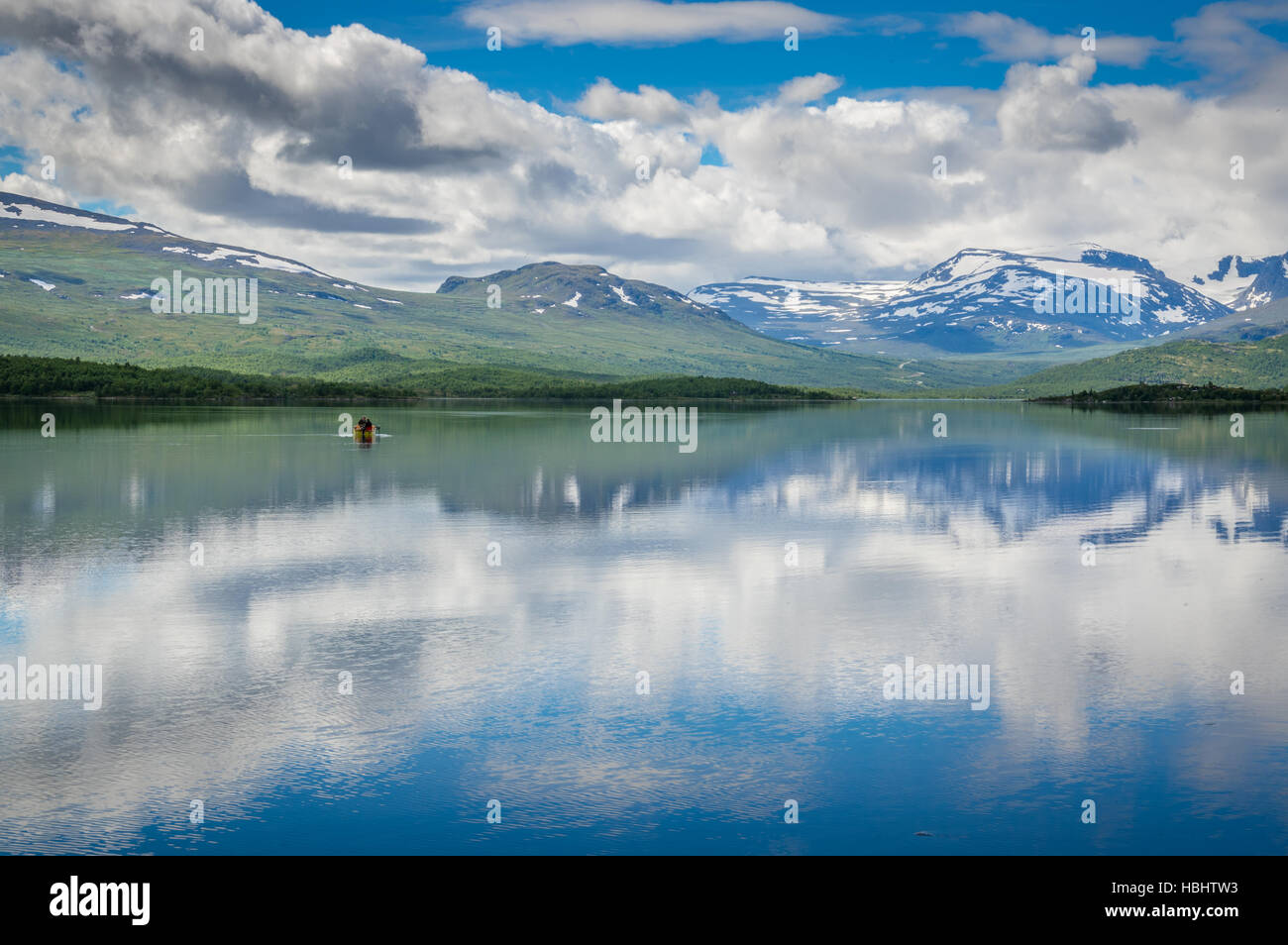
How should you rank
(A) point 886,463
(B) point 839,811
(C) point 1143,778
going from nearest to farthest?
1. (B) point 839,811
2. (C) point 1143,778
3. (A) point 886,463

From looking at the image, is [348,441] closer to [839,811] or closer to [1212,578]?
[1212,578]

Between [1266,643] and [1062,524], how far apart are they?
2088cm

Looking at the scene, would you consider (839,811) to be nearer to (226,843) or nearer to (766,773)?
(766,773)

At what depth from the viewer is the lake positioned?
15.6 meters

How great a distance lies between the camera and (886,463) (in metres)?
77.6

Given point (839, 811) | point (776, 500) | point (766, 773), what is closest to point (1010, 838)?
point (839, 811)

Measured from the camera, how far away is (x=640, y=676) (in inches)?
882

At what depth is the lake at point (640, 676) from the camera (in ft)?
51.3

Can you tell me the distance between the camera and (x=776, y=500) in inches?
2100

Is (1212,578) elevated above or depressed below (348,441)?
below

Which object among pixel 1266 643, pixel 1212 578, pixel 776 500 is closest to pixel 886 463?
pixel 776 500
